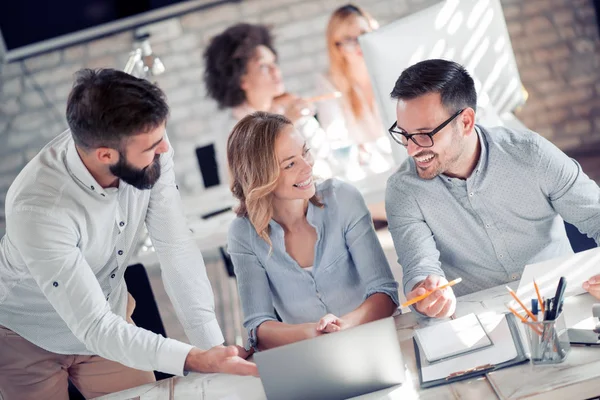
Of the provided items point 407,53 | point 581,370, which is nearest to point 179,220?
point 407,53

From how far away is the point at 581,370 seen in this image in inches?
56.5

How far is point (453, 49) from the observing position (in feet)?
8.12

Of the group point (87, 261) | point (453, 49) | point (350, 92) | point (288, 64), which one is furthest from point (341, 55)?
point (87, 261)

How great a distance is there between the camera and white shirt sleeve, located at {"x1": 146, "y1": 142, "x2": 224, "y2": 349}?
7.18ft

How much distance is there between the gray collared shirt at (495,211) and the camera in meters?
2.00

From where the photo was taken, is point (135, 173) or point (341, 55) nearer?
point (135, 173)

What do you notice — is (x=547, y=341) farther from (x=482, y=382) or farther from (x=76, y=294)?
(x=76, y=294)

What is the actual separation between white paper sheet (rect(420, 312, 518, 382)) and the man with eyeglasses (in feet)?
1.07

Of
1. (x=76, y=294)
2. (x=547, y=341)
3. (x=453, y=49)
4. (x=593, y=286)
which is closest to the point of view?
(x=547, y=341)

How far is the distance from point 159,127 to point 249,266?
492mm

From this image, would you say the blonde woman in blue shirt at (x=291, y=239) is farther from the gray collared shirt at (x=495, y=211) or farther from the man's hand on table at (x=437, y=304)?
the man's hand on table at (x=437, y=304)

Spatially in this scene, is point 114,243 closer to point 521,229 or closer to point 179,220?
point 179,220

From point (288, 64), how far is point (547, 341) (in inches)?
138

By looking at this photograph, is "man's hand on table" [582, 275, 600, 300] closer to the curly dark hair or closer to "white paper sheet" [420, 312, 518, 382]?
"white paper sheet" [420, 312, 518, 382]
